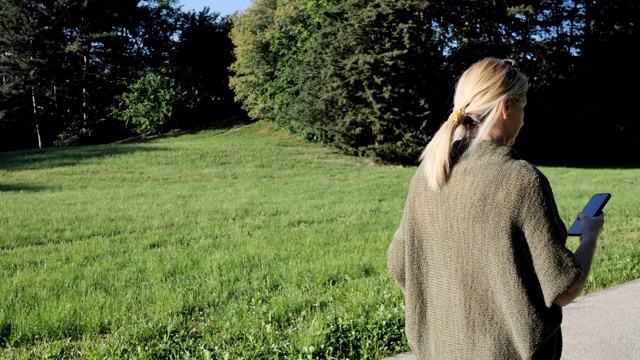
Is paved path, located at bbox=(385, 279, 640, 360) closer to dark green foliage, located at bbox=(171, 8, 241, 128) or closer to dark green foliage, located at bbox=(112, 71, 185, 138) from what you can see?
dark green foliage, located at bbox=(112, 71, 185, 138)

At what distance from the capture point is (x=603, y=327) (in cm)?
481

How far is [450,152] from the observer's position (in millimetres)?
2117

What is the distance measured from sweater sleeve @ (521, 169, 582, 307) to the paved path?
2.50 m

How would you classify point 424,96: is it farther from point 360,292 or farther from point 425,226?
point 425,226

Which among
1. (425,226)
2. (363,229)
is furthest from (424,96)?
(425,226)

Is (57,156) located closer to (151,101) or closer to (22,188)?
(22,188)

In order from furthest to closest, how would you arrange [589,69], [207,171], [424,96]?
[589,69] < [424,96] < [207,171]

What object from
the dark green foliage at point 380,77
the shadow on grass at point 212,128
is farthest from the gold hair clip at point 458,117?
the shadow on grass at point 212,128

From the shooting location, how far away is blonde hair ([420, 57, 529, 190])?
6.91ft

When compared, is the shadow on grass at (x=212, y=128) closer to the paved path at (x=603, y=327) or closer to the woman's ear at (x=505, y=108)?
the paved path at (x=603, y=327)

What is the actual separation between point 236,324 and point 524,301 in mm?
3367

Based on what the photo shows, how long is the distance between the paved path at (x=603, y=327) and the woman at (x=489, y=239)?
225cm

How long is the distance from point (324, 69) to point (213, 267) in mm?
21120

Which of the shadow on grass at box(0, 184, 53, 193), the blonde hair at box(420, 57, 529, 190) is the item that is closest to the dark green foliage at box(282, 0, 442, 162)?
the shadow on grass at box(0, 184, 53, 193)
